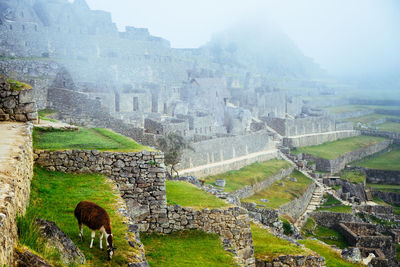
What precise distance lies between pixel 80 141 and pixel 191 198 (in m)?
3.05

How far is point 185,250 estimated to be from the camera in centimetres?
1016

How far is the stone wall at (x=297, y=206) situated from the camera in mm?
31184

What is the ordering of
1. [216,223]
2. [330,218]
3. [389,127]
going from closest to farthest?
[216,223]
[330,218]
[389,127]

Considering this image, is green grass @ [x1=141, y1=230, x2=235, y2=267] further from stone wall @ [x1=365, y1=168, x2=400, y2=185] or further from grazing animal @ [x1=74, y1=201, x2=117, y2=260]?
stone wall @ [x1=365, y1=168, x2=400, y2=185]

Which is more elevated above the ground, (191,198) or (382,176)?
(191,198)

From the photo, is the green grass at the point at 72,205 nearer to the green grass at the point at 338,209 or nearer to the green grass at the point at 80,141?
the green grass at the point at 80,141

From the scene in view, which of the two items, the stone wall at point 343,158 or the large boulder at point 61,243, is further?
the stone wall at point 343,158

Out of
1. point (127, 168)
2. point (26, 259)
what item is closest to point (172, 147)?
point (127, 168)

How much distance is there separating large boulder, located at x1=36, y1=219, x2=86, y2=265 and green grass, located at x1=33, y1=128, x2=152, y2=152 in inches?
166

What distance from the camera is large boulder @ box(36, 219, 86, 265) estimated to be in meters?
6.38

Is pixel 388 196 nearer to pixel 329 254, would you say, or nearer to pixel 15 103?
pixel 329 254

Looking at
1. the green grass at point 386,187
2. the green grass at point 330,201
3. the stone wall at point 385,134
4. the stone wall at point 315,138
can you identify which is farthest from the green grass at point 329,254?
the stone wall at point 385,134

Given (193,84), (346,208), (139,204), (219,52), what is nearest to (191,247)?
(139,204)

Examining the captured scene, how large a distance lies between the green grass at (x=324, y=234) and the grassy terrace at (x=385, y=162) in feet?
75.6
